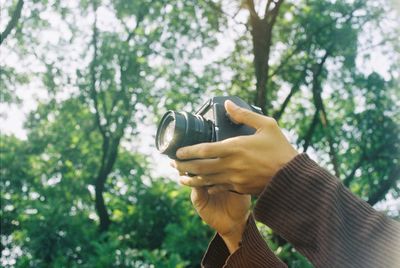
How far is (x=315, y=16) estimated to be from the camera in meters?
10.1

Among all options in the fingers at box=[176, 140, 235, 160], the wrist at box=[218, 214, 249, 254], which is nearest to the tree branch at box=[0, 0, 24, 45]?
the wrist at box=[218, 214, 249, 254]

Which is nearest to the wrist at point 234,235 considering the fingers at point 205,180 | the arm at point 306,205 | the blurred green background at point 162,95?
the fingers at point 205,180

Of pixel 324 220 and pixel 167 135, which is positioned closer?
pixel 324 220

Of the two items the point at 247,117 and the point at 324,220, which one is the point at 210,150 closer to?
the point at 247,117

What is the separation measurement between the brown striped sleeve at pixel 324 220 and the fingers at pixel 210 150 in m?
0.17

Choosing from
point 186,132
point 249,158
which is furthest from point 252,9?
point 249,158

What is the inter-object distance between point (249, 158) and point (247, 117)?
196 millimetres

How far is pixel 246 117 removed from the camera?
1.47 meters

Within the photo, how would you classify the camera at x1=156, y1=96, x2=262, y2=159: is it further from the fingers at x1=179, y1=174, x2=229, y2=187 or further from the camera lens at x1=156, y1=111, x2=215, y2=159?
the fingers at x1=179, y1=174, x2=229, y2=187

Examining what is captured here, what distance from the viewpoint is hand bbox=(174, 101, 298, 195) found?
130 centimetres

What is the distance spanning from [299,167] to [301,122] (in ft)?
37.1

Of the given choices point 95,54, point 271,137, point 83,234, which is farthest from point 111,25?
point 271,137

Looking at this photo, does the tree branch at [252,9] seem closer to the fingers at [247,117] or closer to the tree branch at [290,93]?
the tree branch at [290,93]

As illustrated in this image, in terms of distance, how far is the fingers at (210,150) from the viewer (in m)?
1.35
